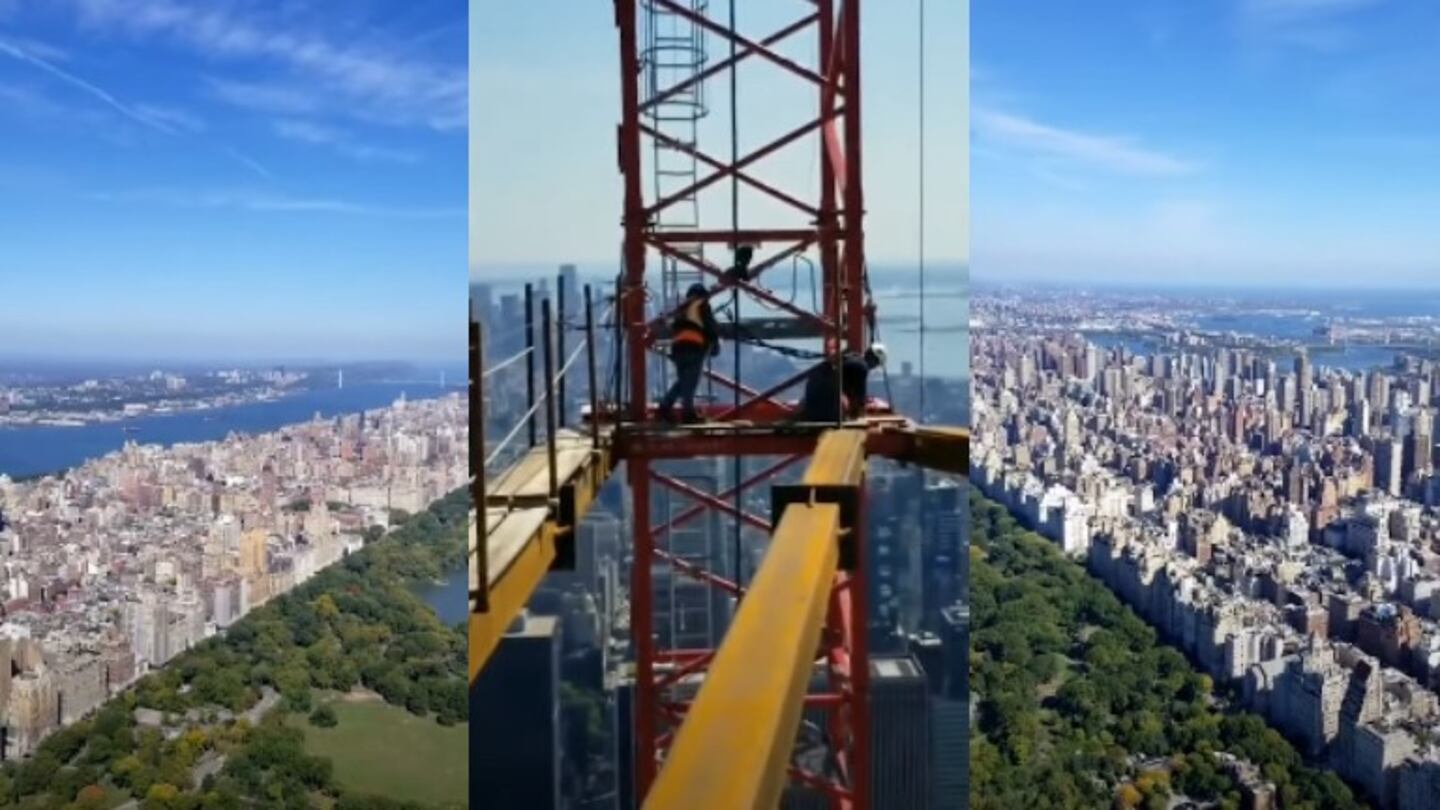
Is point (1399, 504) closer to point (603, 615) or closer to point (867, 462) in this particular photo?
point (603, 615)

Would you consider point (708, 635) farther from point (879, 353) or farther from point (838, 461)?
point (838, 461)

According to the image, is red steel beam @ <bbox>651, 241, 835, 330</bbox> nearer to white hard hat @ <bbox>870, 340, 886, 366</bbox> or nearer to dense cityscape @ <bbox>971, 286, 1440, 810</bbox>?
white hard hat @ <bbox>870, 340, 886, 366</bbox>

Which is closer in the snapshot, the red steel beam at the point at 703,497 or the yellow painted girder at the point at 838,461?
the yellow painted girder at the point at 838,461

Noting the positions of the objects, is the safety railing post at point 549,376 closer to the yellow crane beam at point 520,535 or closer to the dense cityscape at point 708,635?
the yellow crane beam at point 520,535

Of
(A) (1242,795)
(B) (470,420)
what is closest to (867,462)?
(B) (470,420)

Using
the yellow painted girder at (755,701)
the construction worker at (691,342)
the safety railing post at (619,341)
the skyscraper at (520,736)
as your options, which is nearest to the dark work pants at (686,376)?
the construction worker at (691,342)

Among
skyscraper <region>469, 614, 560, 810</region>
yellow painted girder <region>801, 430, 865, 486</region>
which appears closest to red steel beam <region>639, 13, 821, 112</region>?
yellow painted girder <region>801, 430, 865, 486</region>
